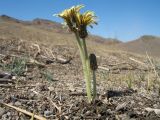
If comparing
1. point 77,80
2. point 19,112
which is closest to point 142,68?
point 77,80

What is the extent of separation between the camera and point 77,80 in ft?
19.8

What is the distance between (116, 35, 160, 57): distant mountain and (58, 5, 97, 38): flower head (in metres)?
13.6

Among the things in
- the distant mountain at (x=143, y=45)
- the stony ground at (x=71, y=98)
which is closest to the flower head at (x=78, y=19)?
the stony ground at (x=71, y=98)

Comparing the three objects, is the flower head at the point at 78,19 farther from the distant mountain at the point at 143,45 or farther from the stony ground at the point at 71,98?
the distant mountain at the point at 143,45

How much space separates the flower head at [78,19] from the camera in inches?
155

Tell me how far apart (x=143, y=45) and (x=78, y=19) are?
1636cm

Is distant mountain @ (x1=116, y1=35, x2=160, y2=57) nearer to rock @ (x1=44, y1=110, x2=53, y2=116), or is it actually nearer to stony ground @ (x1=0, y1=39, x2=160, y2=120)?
stony ground @ (x1=0, y1=39, x2=160, y2=120)

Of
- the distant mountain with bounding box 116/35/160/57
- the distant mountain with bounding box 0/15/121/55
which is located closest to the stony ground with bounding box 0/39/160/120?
the distant mountain with bounding box 0/15/121/55

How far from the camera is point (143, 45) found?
1995 cm

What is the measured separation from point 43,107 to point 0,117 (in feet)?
1.58

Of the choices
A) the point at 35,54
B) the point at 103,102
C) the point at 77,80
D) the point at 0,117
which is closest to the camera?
the point at 0,117

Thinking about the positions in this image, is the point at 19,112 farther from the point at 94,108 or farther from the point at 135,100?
the point at 135,100

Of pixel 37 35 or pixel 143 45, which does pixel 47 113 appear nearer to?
pixel 37 35

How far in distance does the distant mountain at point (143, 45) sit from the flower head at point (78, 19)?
44.6 feet
